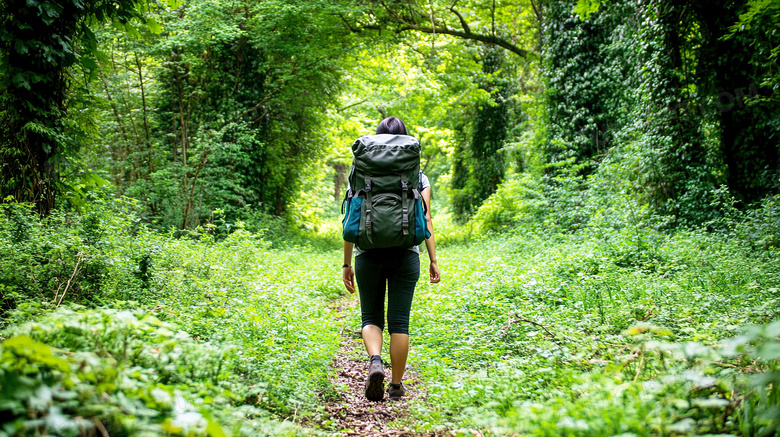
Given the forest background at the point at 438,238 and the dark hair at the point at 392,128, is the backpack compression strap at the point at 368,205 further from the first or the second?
the forest background at the point at 438,238

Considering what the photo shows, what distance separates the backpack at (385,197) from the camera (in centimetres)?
327

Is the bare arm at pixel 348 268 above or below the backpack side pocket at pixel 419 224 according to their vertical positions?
below

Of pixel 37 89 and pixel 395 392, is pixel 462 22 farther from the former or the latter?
pixel 395 392

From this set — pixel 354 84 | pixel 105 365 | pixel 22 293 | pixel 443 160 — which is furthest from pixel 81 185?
pixel 443 160

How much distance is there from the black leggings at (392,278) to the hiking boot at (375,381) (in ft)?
0.91

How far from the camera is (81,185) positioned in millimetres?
5402

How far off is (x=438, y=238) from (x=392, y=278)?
43.8 ft

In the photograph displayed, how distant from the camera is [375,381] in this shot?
10.7 feet

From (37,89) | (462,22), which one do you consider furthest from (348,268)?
(462,22)

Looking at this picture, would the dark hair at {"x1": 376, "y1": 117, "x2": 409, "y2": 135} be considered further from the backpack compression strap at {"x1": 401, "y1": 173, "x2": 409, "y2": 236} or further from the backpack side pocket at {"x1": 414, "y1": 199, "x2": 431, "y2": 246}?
the backpack side pocket at {"x1": 414, "y1": 199, "x2": 431, "y2": 246}

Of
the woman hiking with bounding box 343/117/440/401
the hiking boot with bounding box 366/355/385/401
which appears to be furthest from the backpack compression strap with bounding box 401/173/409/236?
the hiking boot with bounding box 366/355/385/401

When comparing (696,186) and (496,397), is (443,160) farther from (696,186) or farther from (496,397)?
(496,397)

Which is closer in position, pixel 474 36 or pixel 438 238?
pixel 474 36

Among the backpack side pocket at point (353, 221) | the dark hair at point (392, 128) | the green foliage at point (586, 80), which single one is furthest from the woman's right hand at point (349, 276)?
the green foliage at point (586, 80)
